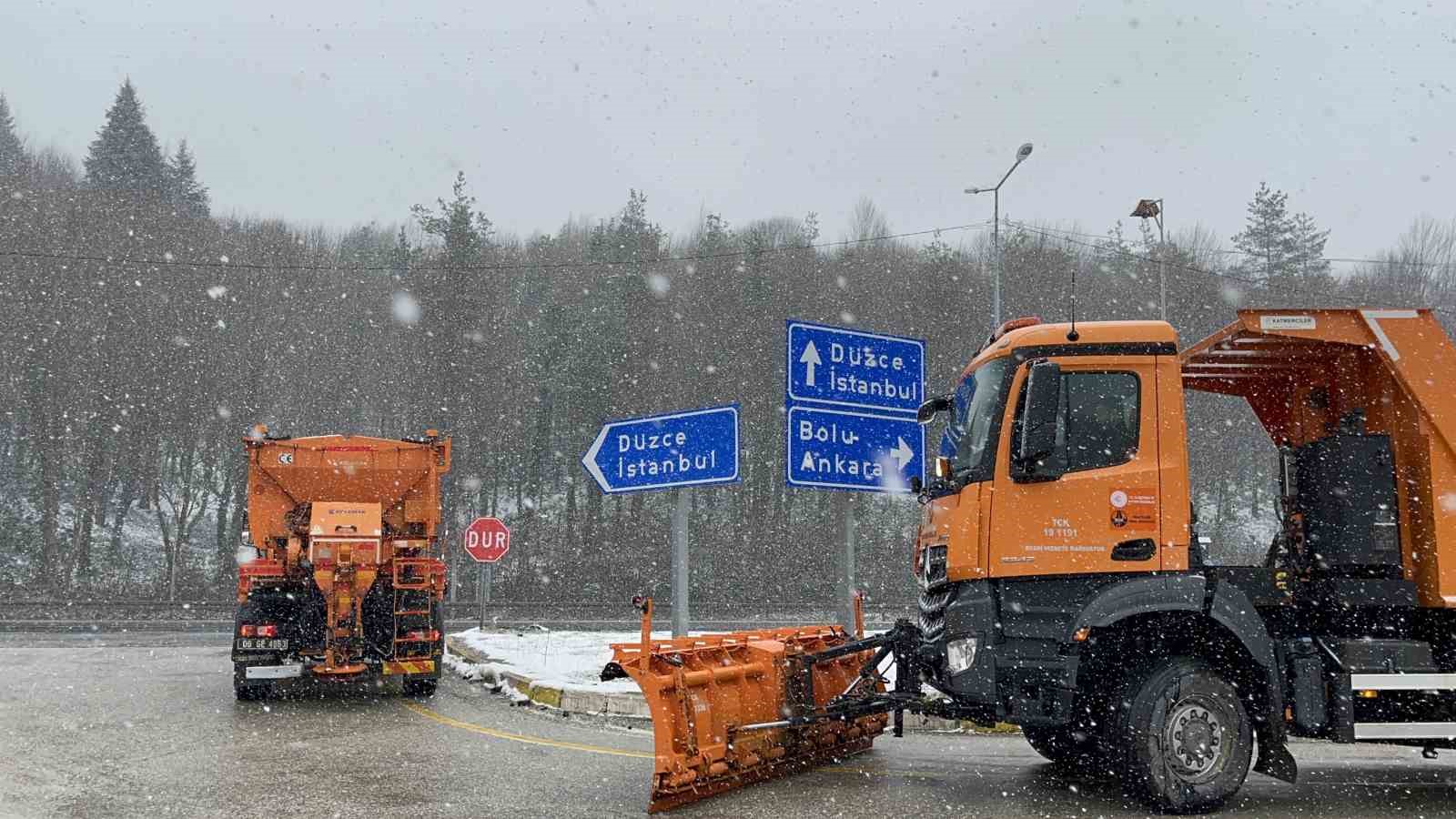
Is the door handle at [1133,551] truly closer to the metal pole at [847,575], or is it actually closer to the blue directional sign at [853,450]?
the blue directional sign at [853,450]

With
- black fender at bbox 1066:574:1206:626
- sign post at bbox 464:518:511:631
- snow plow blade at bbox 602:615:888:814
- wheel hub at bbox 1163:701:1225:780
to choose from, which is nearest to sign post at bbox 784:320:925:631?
snow plow blade at bbox 602:615:888:814

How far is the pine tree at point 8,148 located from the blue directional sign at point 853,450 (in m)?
45.2

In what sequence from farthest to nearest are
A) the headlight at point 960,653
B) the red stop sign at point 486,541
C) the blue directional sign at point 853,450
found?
the red stop sign at point 486,541 < the blue directional sign at point 853,450 < the headlight at point 960,653

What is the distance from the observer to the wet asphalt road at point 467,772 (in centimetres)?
669

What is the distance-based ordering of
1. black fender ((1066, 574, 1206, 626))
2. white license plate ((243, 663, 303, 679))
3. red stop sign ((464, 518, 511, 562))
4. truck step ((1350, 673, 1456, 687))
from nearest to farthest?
1. black fender ((1066, 574, 1206, 626))
2. truck step ((1350, 673, 1456, 687))
3. white license plate ((243, 663, 303, 679))
4. red stop sign ((464, 518, 511, 562))

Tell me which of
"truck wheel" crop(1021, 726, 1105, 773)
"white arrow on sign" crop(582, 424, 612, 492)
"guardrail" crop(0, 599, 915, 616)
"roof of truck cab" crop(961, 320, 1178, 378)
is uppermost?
"roof of truck cab" crop(961, 320, 1178, 378)

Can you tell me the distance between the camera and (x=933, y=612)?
Result: 706cm

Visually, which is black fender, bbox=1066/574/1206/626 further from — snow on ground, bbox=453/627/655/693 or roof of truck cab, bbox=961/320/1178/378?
snow on ground, bbox=453/627/655/693

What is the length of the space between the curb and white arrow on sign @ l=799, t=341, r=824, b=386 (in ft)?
10.2

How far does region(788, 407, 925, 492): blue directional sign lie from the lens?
9.61 metres

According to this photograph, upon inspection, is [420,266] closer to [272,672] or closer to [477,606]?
[477,606]

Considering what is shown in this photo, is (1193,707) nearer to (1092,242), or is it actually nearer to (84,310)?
(1092,242)

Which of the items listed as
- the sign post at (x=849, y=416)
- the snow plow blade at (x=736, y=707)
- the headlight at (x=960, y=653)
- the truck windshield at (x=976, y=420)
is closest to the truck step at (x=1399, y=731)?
the headlight at (x=960, y=653)

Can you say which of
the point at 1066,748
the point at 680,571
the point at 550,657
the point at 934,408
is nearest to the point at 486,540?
the point at 550,657
